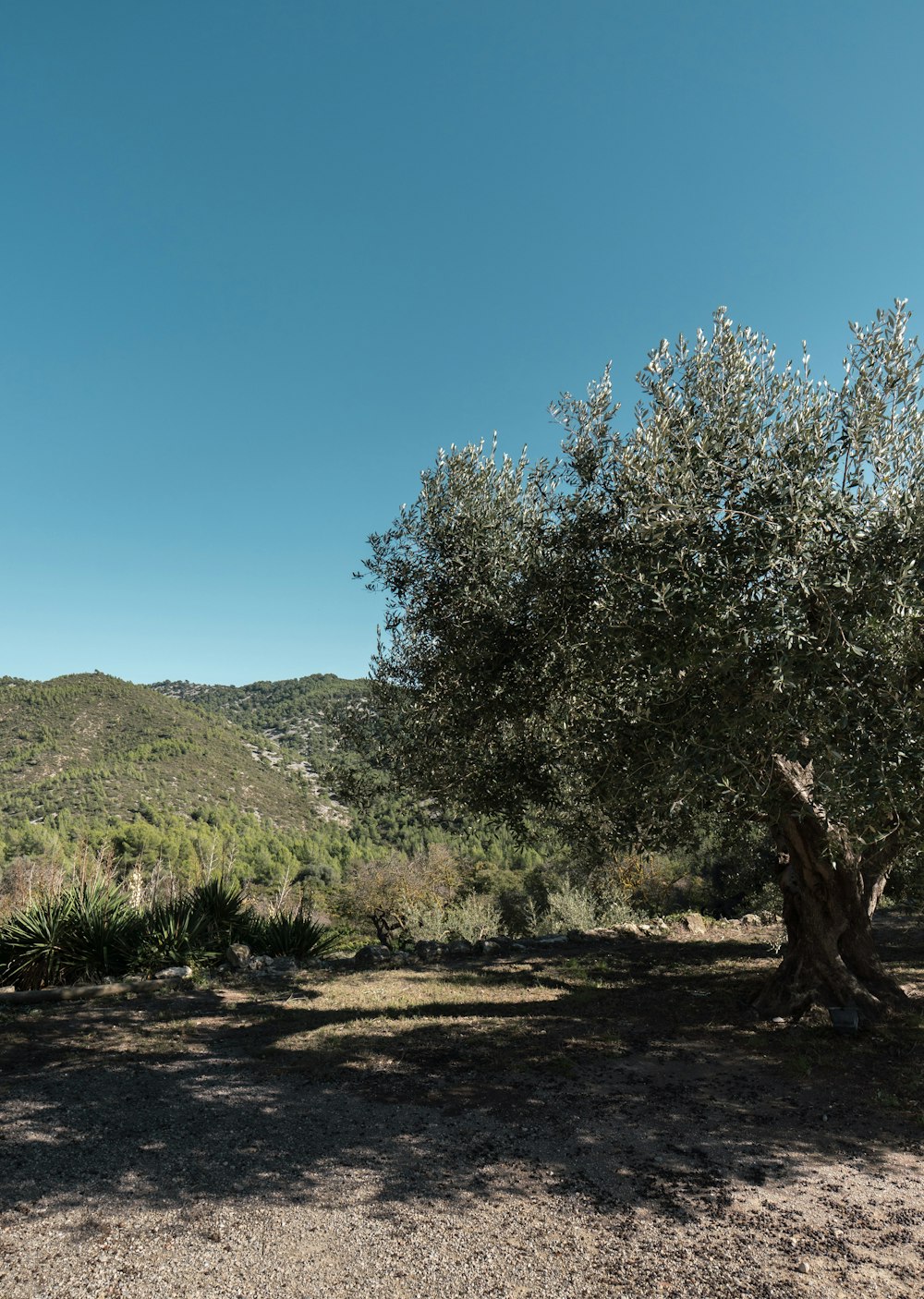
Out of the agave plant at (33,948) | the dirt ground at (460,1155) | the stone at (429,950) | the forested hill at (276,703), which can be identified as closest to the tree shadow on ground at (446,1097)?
the dirt ground at (460,1155)

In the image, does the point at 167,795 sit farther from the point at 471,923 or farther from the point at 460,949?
the point at 460,949

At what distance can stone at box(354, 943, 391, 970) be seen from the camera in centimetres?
1490

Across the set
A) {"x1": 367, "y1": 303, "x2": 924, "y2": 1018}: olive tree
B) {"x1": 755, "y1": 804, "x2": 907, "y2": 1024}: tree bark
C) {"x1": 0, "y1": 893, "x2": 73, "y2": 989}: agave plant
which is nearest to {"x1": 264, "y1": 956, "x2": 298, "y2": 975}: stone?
{"x1": 0, "y1": 893, "x2": 73, "y2": 989}: agave plant

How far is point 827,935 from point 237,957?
10.6m

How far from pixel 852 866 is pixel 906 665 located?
400cm

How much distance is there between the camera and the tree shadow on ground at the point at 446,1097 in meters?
5.28

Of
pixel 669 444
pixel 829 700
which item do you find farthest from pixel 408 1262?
pixel 669 444

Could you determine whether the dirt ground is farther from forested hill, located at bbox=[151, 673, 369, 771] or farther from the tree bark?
forested hill, located at bbox=[151, 673, 369, 771]

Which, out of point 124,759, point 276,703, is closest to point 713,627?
point 124,759

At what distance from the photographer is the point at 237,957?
46.9ft

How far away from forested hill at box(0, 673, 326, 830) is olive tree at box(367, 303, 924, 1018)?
61.5 metres

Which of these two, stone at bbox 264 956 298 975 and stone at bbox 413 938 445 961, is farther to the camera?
stone at bbox 413 938 445 961

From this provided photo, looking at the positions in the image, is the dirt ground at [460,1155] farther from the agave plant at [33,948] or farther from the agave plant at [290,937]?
the agave plant at [290,937]

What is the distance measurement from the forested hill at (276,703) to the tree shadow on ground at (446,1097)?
267 feet
